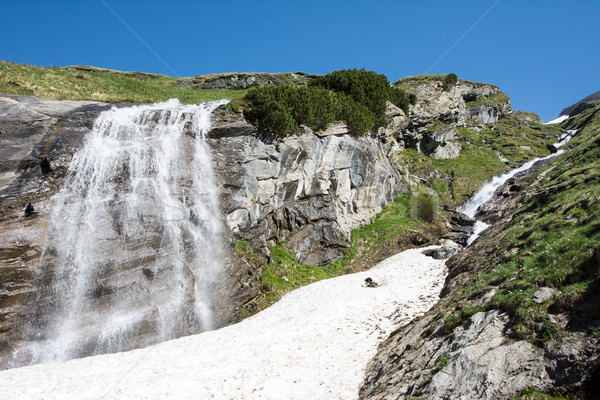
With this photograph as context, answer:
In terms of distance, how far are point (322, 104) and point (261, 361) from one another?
936 inches

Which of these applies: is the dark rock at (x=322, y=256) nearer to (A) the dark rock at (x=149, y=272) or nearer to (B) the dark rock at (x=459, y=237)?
(B) the dark rock at (x=459, y=237)

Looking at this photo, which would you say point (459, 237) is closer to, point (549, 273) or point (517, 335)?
point (549, 273)

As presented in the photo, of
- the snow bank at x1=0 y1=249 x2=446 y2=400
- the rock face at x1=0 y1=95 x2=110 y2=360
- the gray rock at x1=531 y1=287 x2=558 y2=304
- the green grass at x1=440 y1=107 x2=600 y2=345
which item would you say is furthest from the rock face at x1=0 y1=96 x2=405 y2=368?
the gray rock at x1=531 y1=287 x2=558 y2=304

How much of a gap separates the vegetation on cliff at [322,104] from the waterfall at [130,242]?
5421mm

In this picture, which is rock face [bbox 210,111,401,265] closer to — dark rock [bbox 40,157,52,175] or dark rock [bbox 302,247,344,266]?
dark rock [bbox 302,247,344,266]

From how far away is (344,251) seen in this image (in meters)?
29.0

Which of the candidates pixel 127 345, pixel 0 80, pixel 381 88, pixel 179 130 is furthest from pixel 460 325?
pixel 0 80

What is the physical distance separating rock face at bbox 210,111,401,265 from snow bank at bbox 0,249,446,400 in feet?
23.9

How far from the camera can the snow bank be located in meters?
11.9

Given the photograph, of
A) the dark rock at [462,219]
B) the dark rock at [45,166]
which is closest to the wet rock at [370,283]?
the dark rock at [462,219]

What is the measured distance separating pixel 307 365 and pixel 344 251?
16096 millimetres

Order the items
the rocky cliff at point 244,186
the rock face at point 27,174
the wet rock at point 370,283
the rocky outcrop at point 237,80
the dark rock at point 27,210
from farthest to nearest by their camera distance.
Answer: the rocky outcrop at point 237,80 → the wet rock at point 370,283 → the dark rock at point 27,210 → the rocky cliff at point 244,186 → the rock face at point 27,174

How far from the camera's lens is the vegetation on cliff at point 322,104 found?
26.8 m

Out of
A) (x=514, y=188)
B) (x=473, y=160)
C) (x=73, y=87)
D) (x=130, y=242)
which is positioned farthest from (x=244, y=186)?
(x=473, y=160)
